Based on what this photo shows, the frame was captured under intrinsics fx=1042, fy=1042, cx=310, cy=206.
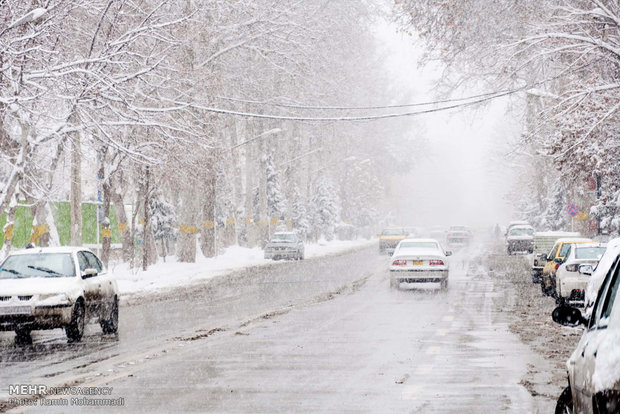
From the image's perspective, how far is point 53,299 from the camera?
16047 mm

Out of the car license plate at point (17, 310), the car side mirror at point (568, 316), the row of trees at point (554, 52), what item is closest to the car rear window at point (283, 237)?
the row of trees at point (554, 52)

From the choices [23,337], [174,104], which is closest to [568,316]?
[23,337]

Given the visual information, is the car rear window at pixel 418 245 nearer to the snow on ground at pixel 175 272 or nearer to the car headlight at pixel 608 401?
the snow on ground at pixel 175 272

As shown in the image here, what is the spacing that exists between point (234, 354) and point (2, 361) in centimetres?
311

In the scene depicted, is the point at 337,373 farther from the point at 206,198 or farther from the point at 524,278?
the point at 206,198

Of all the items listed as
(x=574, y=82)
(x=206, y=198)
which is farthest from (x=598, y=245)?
(x=206, y=198)

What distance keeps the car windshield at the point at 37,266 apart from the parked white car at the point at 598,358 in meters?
11.7

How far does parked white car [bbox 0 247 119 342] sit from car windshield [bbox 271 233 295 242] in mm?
36098

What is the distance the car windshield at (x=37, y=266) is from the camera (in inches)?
672

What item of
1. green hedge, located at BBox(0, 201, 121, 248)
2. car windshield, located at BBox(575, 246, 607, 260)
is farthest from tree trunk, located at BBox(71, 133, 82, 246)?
car windshield, located at BBox(575, 246, 607, 260)

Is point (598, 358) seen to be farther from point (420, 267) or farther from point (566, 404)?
point (420, 267)

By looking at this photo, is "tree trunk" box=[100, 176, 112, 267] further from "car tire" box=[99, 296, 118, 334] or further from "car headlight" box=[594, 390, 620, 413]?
"car headlight" box=[594, 390, 620, 413]

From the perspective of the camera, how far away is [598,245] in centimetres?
2366

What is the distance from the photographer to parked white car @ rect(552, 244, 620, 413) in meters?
4.55
